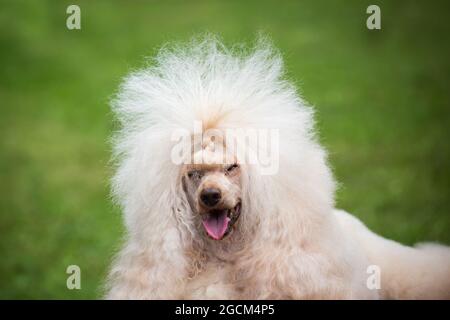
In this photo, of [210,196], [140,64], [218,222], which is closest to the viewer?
[210,196]

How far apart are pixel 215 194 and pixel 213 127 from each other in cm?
41

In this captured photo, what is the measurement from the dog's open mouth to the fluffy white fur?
81 mm

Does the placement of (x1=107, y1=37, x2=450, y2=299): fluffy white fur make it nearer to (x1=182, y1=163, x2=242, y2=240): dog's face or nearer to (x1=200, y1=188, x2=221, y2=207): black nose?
(x1=182, y1=163, x2=242, y2=240): dog's face

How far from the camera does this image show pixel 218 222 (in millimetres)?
4430

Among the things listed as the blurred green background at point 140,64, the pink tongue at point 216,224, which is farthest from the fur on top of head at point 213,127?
the blurred green background at point 140,64

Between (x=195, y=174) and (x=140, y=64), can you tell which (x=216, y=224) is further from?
(x=140, y=64)

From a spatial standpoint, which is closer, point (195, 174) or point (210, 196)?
point (210, 196)

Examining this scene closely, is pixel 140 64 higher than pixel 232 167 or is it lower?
higher

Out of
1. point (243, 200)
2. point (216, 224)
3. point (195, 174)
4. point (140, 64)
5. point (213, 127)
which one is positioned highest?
point (140, 64)

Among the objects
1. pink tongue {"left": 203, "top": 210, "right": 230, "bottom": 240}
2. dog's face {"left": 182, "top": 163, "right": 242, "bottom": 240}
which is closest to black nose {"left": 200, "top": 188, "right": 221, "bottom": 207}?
dog's face {"left": 182, "top": 163, "right": 242, "bottom": 240}

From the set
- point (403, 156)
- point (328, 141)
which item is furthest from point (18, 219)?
point (403, 156)

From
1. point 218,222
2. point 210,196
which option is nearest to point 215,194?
point 210,196

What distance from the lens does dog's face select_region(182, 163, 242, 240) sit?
4.31 meters

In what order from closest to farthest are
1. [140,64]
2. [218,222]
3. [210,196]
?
[210,196] → [218,222] → [140,64]
